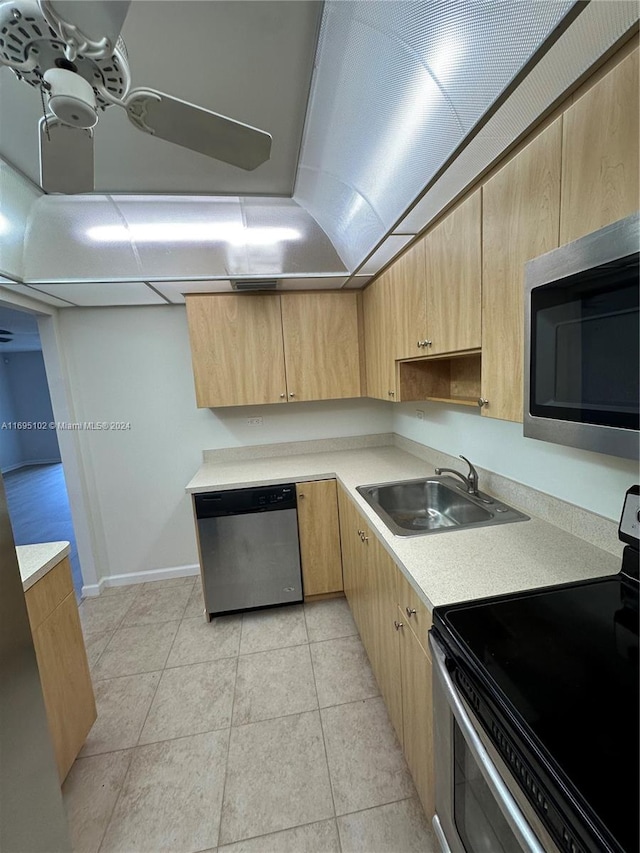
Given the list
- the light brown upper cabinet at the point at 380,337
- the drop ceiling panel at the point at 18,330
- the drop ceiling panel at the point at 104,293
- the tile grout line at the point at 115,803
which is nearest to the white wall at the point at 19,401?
the drop ceiling panel at the point at 18,330

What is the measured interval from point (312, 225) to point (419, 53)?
102 cm

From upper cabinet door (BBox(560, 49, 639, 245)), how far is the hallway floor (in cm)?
357

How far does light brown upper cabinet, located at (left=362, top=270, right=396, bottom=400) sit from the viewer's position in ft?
6.94

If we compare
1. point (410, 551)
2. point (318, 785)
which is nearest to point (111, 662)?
point (318, 785)

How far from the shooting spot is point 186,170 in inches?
65.4

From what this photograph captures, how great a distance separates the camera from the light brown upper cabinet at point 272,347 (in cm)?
249

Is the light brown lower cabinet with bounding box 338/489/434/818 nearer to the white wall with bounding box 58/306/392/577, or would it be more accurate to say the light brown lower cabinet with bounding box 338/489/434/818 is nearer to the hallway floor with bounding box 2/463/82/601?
the white wall with bounding box 58/306/392/577

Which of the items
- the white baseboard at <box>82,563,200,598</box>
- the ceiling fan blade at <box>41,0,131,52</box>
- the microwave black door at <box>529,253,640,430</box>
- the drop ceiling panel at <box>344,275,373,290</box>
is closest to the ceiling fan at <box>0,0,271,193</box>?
the ceiling fan blade at <box>41,0,131,52</box>

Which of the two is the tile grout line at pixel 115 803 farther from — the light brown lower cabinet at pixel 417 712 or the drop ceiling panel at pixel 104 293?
the drop ceiling panel at pixel 104 293

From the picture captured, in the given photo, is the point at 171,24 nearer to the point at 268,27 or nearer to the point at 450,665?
the point at 268,27

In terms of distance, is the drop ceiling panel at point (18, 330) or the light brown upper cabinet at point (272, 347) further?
the drop ceiling panel at point (18, 330)

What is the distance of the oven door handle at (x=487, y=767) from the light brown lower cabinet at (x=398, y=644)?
0.16 meters

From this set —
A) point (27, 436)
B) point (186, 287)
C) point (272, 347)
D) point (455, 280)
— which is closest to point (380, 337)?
point (272, 347)

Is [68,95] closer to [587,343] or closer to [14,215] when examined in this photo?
[587,343]
